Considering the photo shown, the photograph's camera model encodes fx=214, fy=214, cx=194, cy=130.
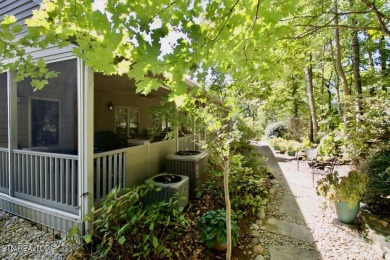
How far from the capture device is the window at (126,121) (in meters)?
8.76

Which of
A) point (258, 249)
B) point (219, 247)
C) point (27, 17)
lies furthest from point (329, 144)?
point (27, 17)

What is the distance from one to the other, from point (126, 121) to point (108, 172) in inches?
225

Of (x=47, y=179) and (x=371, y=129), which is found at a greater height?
(x=371, y=129)

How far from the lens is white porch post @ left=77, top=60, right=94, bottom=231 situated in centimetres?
311

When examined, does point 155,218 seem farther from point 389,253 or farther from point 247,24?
point 389,253

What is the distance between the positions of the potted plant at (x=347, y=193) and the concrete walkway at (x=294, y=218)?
699 millimetres

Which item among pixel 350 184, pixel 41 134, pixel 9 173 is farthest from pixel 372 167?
pixel 41 134

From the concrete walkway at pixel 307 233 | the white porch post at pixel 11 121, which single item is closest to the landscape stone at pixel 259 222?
the concrete walkway at pixel 307 233

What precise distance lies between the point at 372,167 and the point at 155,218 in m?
4.62

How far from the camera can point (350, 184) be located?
3.89 meters

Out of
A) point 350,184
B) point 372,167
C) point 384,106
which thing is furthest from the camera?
point 384,106

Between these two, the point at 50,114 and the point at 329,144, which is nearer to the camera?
the point at 50,114

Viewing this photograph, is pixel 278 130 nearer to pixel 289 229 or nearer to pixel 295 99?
pixel 295 99

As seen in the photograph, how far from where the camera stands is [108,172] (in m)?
3.83
